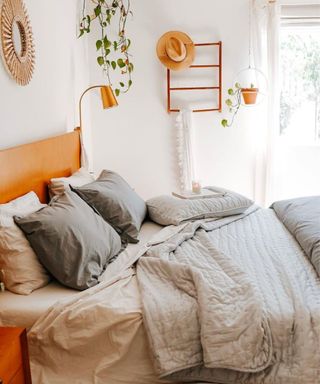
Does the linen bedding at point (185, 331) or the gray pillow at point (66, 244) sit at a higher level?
the gray pillow at point (66, 244)

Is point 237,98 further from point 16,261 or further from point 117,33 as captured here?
point 16,261

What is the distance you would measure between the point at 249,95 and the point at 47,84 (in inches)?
66.7

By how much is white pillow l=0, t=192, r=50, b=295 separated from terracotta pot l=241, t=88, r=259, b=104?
2448 mm

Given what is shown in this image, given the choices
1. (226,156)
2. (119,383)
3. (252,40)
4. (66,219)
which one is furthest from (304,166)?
(119,383)

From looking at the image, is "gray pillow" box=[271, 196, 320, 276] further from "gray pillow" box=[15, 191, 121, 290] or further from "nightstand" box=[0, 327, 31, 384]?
"nightstand" box=[0, 327, 31, 384]

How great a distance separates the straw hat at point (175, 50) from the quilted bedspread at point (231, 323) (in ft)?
7.46

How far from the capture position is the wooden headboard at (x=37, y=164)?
207cm

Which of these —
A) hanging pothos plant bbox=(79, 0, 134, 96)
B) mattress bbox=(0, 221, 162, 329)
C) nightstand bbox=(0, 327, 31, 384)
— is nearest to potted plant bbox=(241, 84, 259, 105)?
hanging pothos plant bbox=(79, 0, 134, 96)

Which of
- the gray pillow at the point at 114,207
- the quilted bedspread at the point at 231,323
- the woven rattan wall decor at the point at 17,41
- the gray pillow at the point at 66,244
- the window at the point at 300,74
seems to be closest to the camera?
the quilted bedspread at the point at 231,323

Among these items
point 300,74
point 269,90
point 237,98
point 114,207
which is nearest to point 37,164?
point 114,207

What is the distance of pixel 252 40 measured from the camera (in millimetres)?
3875

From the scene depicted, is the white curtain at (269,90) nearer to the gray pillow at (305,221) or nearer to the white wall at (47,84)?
the gray pillow at (305,221)

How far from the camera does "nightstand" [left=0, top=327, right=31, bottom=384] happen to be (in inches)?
52.2

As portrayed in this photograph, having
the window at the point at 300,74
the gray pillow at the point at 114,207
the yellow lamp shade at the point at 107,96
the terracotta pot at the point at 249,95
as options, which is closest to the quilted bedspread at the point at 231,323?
the gray pillow at the point at 114,207
